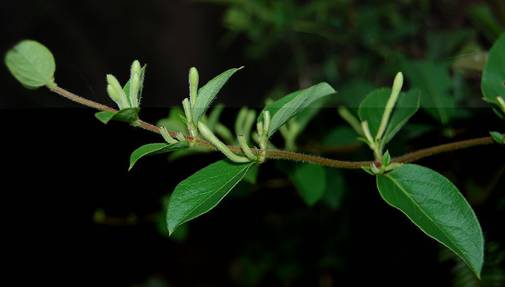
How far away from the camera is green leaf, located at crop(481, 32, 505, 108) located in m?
0.54

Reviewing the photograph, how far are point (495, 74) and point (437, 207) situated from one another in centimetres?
17

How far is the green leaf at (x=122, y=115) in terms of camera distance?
40cm

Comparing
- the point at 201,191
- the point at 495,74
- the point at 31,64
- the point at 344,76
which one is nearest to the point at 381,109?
the point at 495,74

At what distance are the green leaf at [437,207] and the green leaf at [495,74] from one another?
0.39 ft

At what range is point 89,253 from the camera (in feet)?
4.40

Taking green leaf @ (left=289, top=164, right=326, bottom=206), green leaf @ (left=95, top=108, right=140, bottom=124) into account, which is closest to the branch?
green leaf @ (left=95, top=108, right=140, bottom=124)

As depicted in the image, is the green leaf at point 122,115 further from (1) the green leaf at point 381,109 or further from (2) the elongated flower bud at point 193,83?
(1) the green leaf at point 381,109

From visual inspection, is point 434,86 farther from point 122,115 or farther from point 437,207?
point 122,115

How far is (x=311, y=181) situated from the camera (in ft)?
2.33

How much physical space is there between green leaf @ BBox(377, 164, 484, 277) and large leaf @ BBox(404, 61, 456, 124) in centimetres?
31

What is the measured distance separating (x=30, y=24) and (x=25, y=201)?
4.82 ft

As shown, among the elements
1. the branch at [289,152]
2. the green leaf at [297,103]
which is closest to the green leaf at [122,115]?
the branch at [289,152]

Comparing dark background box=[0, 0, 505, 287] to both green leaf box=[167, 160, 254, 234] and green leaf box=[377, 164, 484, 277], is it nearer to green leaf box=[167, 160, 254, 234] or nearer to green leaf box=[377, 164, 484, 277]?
green leaf box=[167, 160, 254, 234]

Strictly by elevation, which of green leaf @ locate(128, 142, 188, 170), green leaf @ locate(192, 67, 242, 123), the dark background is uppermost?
green leaf @ locate(192, 67, 242, 123)
